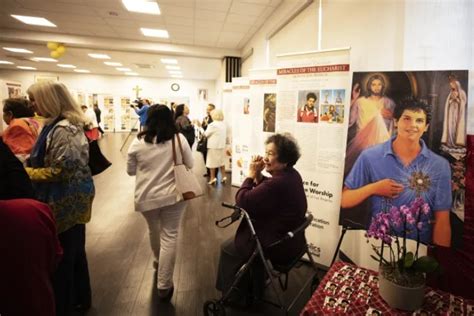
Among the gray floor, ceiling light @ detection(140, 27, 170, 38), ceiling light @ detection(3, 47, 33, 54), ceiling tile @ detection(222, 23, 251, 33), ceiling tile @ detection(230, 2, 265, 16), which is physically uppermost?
ceiling light @ detection(3, 47, 33, 54)

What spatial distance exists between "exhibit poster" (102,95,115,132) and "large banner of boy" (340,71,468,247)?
635 inches

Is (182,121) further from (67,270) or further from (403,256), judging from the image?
(403,256)

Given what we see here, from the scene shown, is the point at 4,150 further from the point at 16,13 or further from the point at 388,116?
the point at 16,13

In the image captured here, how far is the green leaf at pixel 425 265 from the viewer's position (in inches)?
50.4

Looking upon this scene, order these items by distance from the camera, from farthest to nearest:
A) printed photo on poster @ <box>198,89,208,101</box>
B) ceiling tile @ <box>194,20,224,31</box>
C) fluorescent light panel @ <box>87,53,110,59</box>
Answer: printed photo on poster @ <box>198,89,208,101</box>
fluorescent light panel @ <box>87,53,110,59</box>
ceiling tile @ <box>194,20,224,31</box>

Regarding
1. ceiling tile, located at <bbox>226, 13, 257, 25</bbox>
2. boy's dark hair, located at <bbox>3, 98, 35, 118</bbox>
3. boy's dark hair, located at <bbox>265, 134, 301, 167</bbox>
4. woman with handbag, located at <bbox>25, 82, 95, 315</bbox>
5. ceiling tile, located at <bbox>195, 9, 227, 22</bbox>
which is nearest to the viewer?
woman with handbag, located at <bbox>25, 82, 95, 315</bbox>

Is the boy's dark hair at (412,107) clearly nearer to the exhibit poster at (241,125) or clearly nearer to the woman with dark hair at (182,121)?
the exhibit poster at (241,125)

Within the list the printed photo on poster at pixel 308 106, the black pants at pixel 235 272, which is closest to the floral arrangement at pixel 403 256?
the black pants at pixel 235 272

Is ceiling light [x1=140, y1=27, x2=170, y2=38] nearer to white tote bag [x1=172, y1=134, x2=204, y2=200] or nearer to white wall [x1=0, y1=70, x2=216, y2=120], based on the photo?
white tote bag [x1=172, y1=134, x2=204, y2=200]

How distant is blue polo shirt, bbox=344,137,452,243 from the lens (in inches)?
65.3

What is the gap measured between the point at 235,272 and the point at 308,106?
161cm

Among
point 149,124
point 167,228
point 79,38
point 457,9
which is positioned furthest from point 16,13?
point 457,9

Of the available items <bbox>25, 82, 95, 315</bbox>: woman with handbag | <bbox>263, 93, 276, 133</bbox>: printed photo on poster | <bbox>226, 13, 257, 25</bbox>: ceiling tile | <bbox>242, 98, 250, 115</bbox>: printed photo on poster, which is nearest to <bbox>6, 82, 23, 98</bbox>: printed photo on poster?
<bbox>226, 13, 257, 25</bbox>: ceiling tile

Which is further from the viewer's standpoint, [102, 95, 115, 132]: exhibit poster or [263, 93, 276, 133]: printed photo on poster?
[102, 95, 115, 132]: exhibit poster
